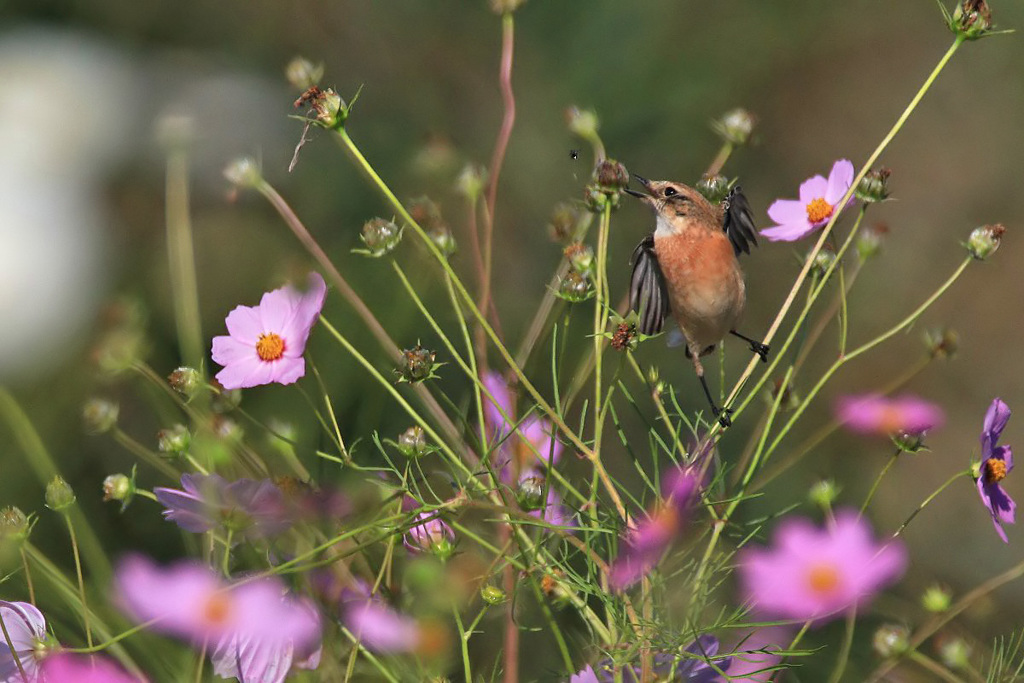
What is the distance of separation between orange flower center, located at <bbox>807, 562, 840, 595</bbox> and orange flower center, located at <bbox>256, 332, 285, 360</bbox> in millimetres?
256

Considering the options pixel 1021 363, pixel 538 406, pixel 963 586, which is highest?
pixel 538 406

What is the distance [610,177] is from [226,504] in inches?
7.3

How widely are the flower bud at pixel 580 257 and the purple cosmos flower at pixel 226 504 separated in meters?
0.14

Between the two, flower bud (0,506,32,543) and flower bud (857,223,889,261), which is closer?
flower bud (0,506,32,543)

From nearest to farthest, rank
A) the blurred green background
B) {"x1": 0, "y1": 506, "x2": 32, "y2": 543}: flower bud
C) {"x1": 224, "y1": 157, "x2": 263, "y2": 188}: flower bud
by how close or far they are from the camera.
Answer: {"x1": 0, "y1": 506, "x2": 32, "y2": 543}: flower bud → {"x1": 224, "y1": 157, "x2": 263, "y2": 188}: flower bud → the blurred green background

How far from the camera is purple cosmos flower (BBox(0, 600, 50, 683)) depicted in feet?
1.30

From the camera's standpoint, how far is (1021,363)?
166cm

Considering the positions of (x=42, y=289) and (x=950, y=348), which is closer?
(x=950, y=348)

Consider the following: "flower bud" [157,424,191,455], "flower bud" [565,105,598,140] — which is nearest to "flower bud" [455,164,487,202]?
"flower bud" [565,105,598,140]

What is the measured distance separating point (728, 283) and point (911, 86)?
1427 mm

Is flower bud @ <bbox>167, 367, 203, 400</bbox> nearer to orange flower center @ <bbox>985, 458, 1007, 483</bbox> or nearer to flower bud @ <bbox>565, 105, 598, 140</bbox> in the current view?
flower bud @ <bbox>565, 105, 598, 140</bbox>

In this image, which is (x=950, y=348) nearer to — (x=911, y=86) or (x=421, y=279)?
(x=421, y=279)

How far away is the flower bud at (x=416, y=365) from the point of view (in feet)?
1.42

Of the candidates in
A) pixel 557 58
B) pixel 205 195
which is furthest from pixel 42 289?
pixel 557 58
